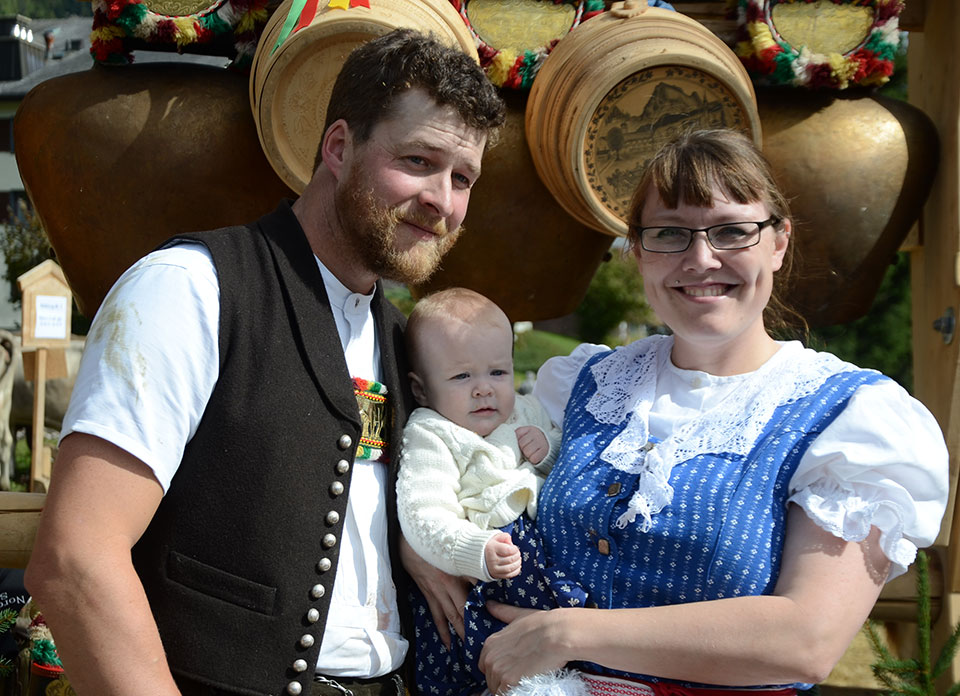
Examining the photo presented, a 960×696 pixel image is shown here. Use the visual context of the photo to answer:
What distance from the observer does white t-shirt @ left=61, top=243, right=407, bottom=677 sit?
1353 millimetres

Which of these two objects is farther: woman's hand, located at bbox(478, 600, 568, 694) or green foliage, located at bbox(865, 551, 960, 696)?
green foliage, located at bbox(865, 551, 960, 696)

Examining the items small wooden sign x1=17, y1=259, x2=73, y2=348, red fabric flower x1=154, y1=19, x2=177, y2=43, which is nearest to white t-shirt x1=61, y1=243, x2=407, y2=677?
red fabric flower x1=154, y1=19, x2=177, y2=43

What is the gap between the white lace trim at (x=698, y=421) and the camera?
60.9 inches

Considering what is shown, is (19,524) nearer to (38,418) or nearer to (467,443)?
(467,443)

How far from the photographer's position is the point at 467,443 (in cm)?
177

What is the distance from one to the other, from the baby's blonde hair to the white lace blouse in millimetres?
258

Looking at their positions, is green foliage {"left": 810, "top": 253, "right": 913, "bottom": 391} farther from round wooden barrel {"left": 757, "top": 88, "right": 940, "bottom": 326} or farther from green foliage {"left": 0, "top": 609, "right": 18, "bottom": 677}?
green foliage {"left": 0, "top": 609, "right": 18, "bottom": 677}

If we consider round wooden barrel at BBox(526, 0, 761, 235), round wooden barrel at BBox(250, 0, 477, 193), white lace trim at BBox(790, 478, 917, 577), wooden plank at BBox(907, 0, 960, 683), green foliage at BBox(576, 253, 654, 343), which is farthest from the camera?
green foliage at BBox(576, 253, 654, 343)

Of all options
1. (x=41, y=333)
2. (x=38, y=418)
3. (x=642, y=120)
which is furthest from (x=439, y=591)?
(x=41, y=333)

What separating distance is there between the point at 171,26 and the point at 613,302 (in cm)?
1805

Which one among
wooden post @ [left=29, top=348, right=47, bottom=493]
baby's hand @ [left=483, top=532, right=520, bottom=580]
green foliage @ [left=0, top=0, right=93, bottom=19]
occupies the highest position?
green foliage @ [left=0, top=0, right=93, bottom=19]

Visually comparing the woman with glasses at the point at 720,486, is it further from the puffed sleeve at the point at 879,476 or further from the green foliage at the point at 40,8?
the green foliage at the point at 40,8

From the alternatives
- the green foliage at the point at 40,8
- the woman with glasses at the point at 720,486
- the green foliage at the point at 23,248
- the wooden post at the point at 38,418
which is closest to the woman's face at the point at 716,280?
the woman with glasses at the point at 720,486

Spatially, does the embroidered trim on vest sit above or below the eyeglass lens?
below
